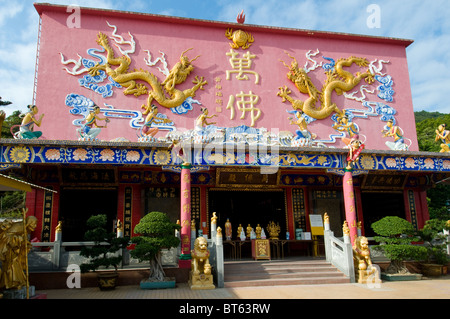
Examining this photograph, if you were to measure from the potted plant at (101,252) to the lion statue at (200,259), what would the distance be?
1.75 meters

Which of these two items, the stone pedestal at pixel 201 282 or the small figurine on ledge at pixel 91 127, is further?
the small figurine on ledge at pixel 91 127

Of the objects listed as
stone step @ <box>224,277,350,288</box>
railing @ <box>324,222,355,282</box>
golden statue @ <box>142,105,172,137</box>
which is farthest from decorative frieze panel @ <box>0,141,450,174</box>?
stone step @ <box>224,277,350,288</box>

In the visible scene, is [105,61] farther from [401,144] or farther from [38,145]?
[401,144]

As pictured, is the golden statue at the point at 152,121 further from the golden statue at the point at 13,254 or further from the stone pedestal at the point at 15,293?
the stone pedestal at the point at 15,293

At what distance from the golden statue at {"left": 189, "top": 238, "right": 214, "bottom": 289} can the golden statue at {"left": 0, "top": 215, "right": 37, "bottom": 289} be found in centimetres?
369

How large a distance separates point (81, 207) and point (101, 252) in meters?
3.53

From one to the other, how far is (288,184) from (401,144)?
4.04 meters

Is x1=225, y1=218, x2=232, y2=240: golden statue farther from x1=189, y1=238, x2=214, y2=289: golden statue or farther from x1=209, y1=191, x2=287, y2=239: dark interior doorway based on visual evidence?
x1=189, y1=238, x2=214, y2=289: golden statue

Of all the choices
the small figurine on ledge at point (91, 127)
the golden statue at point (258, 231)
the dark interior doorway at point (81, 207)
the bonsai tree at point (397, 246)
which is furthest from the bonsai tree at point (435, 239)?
the small figurine on ledge at point (91, 127)

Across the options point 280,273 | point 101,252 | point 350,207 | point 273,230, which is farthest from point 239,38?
point 101,252

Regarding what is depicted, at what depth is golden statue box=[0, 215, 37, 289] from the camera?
5875mm

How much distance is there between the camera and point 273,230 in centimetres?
1224

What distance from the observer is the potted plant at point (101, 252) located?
8320 mm

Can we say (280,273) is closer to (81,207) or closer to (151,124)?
(151,124)
